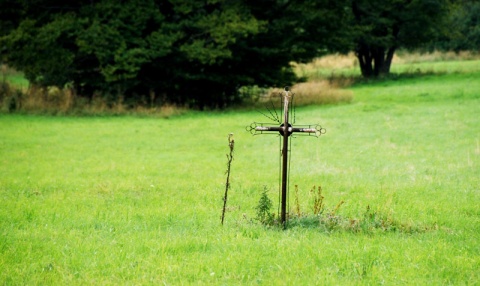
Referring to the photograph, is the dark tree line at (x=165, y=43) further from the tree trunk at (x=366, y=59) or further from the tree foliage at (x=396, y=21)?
the tree trunk at (x=366, y=59)

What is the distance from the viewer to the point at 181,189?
39.9 feet

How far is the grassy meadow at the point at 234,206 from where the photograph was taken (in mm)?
6703

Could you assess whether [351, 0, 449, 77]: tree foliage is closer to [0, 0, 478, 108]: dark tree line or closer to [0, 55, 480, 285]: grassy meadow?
[0, 0, 478, 108]: dark tree line

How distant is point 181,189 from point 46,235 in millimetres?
4190

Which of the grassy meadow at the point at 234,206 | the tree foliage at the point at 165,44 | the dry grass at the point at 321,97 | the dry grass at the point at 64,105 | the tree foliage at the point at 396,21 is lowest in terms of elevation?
the grassy meadow at the point at 234,206

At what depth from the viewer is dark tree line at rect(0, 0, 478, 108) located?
2922cm

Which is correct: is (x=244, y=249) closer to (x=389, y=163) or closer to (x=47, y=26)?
(x=389, y=163)

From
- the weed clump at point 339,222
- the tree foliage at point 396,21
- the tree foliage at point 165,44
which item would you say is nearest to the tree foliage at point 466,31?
the tree foliage at point 396,21

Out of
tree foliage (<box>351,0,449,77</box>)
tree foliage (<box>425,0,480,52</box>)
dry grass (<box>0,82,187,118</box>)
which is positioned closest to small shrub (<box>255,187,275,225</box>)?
dry grass (<box>0,82,187,118</box>)

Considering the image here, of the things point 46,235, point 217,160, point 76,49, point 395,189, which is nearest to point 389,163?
point 395,189

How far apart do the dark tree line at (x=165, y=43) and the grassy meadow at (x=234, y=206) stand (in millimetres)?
7299

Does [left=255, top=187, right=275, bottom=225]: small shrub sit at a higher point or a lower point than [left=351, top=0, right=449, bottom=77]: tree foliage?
lower

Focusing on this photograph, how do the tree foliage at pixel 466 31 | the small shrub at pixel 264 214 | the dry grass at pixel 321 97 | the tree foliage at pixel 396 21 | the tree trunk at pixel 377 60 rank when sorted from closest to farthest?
the small shrub at pixel 264 214, the dry grass at pixel 321 97, the tree foliage at pixel 396 21, the tree trunk at pixel 377 60, the tree foliage at pixel 466 31

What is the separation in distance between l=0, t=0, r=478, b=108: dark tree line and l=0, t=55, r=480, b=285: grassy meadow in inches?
287
